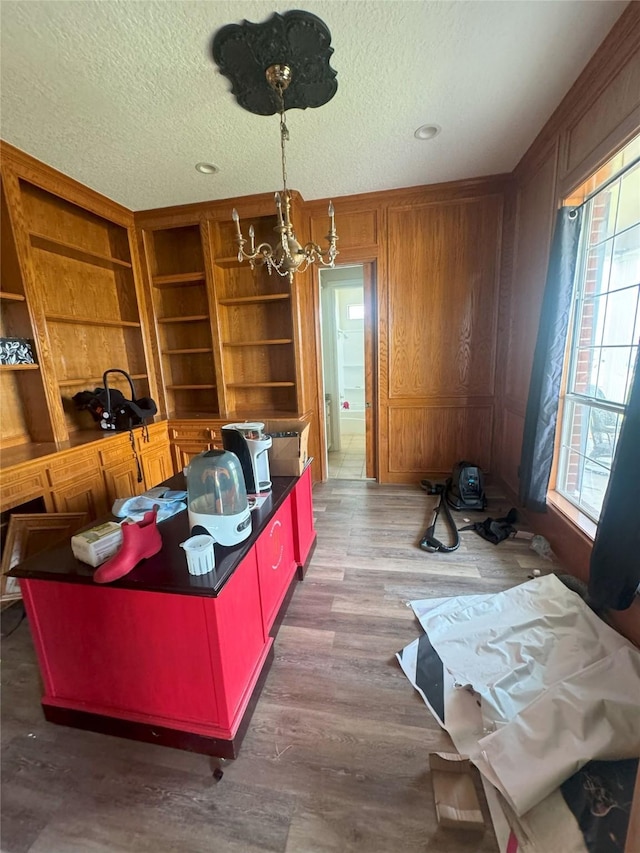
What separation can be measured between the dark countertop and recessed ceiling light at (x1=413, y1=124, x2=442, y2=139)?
8.90 feet

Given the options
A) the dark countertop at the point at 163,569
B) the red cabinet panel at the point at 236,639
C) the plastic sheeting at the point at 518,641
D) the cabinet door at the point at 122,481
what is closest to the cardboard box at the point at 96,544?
the dark countertop at the point at 163,569

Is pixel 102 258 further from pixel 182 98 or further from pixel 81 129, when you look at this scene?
pixel 182 98

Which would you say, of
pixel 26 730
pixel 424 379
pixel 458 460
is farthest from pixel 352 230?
pixel 26 730

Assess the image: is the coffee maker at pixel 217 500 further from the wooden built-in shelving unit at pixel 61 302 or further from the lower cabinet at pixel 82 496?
the wooden built-in shelving unit at pixel 61 302

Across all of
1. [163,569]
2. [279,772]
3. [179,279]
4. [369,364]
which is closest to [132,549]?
[163,569]

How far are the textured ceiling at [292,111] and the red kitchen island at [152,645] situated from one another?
221 centimetres

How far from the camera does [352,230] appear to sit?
3.41 meters

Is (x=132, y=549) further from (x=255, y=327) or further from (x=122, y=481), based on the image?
(x=255, y=327)

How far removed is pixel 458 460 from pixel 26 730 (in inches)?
141

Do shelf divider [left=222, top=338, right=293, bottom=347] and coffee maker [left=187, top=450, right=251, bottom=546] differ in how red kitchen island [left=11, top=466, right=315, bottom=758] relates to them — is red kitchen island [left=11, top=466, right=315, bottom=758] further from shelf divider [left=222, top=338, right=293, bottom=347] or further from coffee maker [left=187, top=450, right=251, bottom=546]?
shelf divider [left=222, top=338, right=293, bottom=347]

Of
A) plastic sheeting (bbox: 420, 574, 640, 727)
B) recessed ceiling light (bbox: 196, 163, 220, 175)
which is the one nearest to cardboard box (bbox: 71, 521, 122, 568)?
plastic sheeting (bbox: 420, 574, 640, 727)

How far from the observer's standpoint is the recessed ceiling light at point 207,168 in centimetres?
262

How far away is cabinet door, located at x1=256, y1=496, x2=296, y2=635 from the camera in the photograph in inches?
63.6

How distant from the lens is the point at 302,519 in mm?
2279
